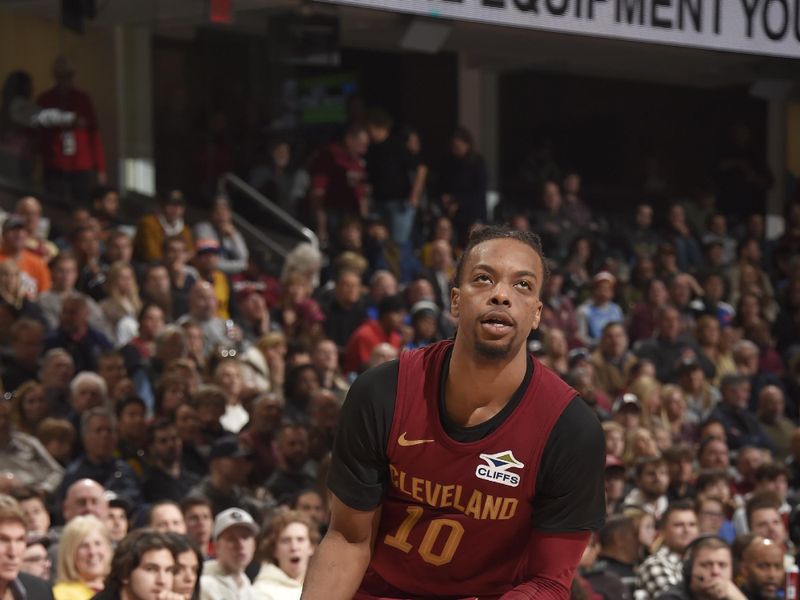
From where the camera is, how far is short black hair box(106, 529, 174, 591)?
6.02m

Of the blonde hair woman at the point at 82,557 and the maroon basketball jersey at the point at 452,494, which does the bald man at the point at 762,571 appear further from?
the maroon basketball jersey at the point at 452,494

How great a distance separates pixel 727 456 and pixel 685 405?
0.90 m

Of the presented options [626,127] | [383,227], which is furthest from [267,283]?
[626,127]

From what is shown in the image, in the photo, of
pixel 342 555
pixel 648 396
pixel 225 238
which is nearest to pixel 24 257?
pixel 225 238

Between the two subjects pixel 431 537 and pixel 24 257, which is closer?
pixel 431 537

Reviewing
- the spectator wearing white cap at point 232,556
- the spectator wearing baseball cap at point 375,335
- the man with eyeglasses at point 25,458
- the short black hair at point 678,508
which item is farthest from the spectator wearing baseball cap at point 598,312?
the spectator wearing white cap at point 232,556

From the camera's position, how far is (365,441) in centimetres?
355

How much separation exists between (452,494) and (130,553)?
2835 millimetres

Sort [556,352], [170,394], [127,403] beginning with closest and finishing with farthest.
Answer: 1. [127,403]
2. [170,394]
3. [556,352]

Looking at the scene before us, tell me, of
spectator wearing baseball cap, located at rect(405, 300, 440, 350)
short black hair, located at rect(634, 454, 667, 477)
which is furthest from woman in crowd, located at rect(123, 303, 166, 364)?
short black hair, located at rect(634, 454, 667, 477)

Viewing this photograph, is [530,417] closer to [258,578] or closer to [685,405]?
[258,578]

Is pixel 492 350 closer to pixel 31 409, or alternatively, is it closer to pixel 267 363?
pixel 31 409

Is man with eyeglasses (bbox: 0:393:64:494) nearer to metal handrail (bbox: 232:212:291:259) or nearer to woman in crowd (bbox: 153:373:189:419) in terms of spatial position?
woman in crowd (bbox: 153:373:189:419)

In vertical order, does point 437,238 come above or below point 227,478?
above
